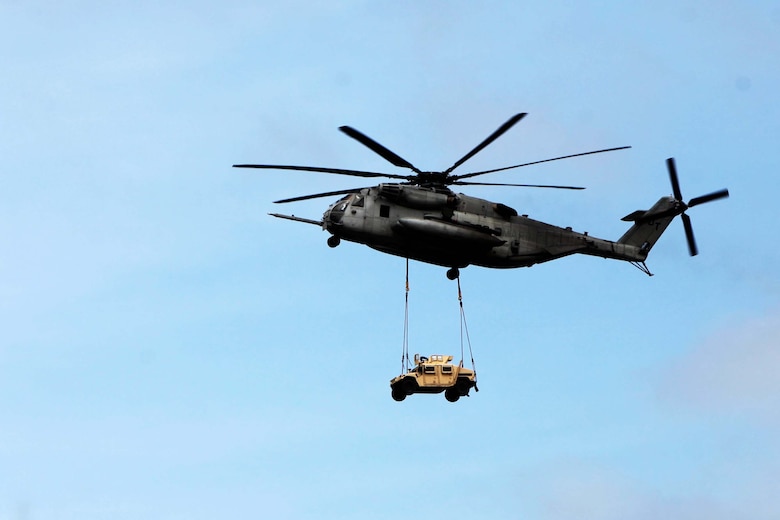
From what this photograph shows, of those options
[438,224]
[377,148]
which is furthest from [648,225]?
[377,148]

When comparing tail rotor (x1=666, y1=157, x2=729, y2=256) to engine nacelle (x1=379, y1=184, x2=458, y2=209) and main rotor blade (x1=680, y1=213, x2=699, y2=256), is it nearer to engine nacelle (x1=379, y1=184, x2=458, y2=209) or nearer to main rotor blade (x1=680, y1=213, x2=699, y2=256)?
main rotor blade (x1=680, y1=213, x2=699, y2=256)

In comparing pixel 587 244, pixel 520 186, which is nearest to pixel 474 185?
pixel 520 186

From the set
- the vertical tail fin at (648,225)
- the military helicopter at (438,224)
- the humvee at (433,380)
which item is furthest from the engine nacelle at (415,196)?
the vertical tail fin at (648,225)

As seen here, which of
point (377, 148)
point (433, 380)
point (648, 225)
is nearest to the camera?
point (377, 148)

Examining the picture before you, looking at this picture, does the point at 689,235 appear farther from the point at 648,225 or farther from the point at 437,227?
the point at 437,227

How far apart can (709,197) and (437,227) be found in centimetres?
1659

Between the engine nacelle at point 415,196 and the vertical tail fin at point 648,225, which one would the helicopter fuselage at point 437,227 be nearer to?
the engine nacelle at point 415,196

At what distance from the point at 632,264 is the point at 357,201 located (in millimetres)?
17331

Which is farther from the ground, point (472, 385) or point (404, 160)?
point (404, 160)

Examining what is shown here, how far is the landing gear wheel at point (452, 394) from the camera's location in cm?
6059

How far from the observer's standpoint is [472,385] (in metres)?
61.1

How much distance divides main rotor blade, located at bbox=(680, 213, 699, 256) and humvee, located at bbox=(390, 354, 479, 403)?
14332 millimetres

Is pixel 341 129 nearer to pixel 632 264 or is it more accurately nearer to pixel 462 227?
pixel 462 227

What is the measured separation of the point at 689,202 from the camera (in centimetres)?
6625
